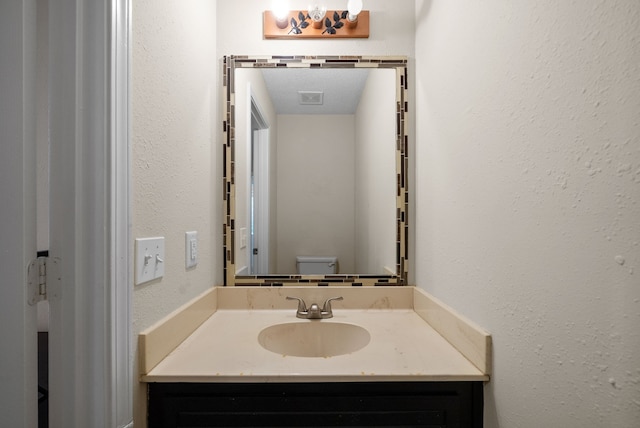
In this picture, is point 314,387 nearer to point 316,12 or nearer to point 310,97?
point 310,97

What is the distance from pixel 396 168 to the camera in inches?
55.6

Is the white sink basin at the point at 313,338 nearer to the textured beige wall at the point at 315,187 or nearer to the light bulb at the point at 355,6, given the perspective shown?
the textured beige wall at the point at 315,187

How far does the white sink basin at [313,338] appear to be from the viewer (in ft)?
3.95

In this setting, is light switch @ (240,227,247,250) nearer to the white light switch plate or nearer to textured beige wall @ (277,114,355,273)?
textured beige wall @ (277,114,355,273)

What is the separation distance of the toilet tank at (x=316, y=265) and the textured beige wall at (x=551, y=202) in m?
0.56

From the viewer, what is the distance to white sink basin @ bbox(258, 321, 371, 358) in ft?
3.95

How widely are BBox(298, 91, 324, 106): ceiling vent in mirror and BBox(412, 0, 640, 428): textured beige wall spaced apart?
617 mm

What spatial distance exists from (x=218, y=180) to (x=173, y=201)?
43 cm

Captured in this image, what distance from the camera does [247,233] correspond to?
1447 mm

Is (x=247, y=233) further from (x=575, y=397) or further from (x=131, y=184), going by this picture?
(x=575, y=397)

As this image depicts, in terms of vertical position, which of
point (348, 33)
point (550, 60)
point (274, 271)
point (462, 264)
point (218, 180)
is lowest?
point (274, 271)

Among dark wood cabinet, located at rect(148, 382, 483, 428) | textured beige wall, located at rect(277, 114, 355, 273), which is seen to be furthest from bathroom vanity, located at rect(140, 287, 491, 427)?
textured beige wall, located at rect(277, 114, 355, 273)

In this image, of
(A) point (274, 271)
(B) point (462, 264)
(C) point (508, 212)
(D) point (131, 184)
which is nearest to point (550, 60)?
(C) point (508, 212)

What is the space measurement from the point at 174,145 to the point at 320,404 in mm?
823
